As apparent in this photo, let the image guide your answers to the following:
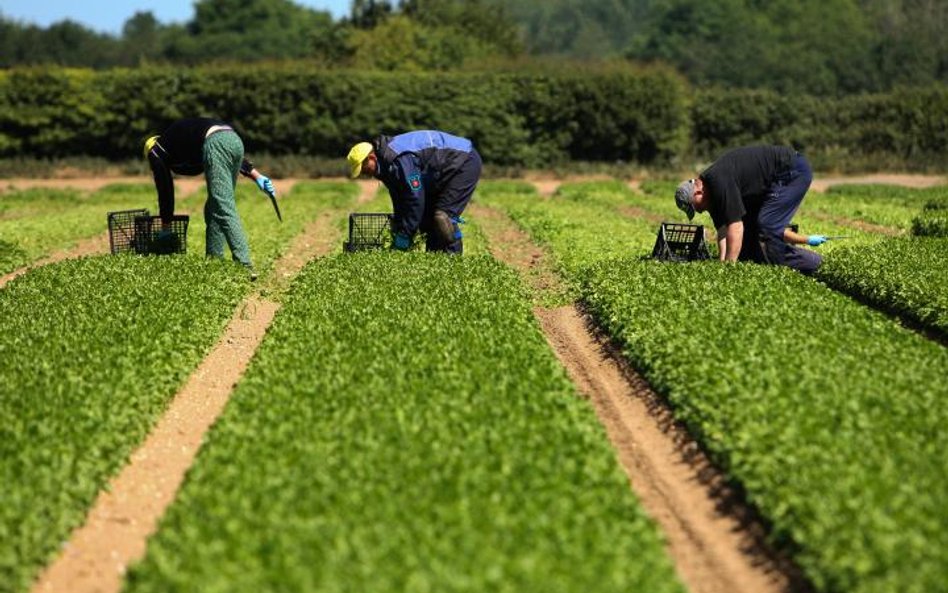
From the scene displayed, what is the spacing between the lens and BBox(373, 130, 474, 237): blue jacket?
448 inches

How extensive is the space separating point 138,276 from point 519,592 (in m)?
7.47

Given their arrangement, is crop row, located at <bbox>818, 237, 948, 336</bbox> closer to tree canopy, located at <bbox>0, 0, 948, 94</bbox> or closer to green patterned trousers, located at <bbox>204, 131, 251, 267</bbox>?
green patterned trousers, located at <bbox>204, 131, 251, 267</bbox>

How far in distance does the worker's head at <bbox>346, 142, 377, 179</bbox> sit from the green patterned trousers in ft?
5.80

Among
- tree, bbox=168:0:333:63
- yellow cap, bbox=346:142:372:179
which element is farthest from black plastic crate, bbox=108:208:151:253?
tree, bbox=168:0:333:63

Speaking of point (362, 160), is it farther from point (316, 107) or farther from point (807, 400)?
point (316, 107)

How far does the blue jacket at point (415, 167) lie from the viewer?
37.3 feet

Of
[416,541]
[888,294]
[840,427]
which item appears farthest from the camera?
[888,294]

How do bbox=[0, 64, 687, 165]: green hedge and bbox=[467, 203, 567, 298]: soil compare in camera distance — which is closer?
bbox=[467, 203, 567, 298]: soil

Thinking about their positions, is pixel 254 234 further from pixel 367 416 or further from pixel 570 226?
pixel 367 416

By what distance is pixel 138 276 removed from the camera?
36.2 ft

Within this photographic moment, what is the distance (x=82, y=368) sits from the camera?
786 cm

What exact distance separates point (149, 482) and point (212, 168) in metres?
5.87

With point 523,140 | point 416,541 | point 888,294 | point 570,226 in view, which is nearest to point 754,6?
point 523,140

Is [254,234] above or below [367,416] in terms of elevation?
below
